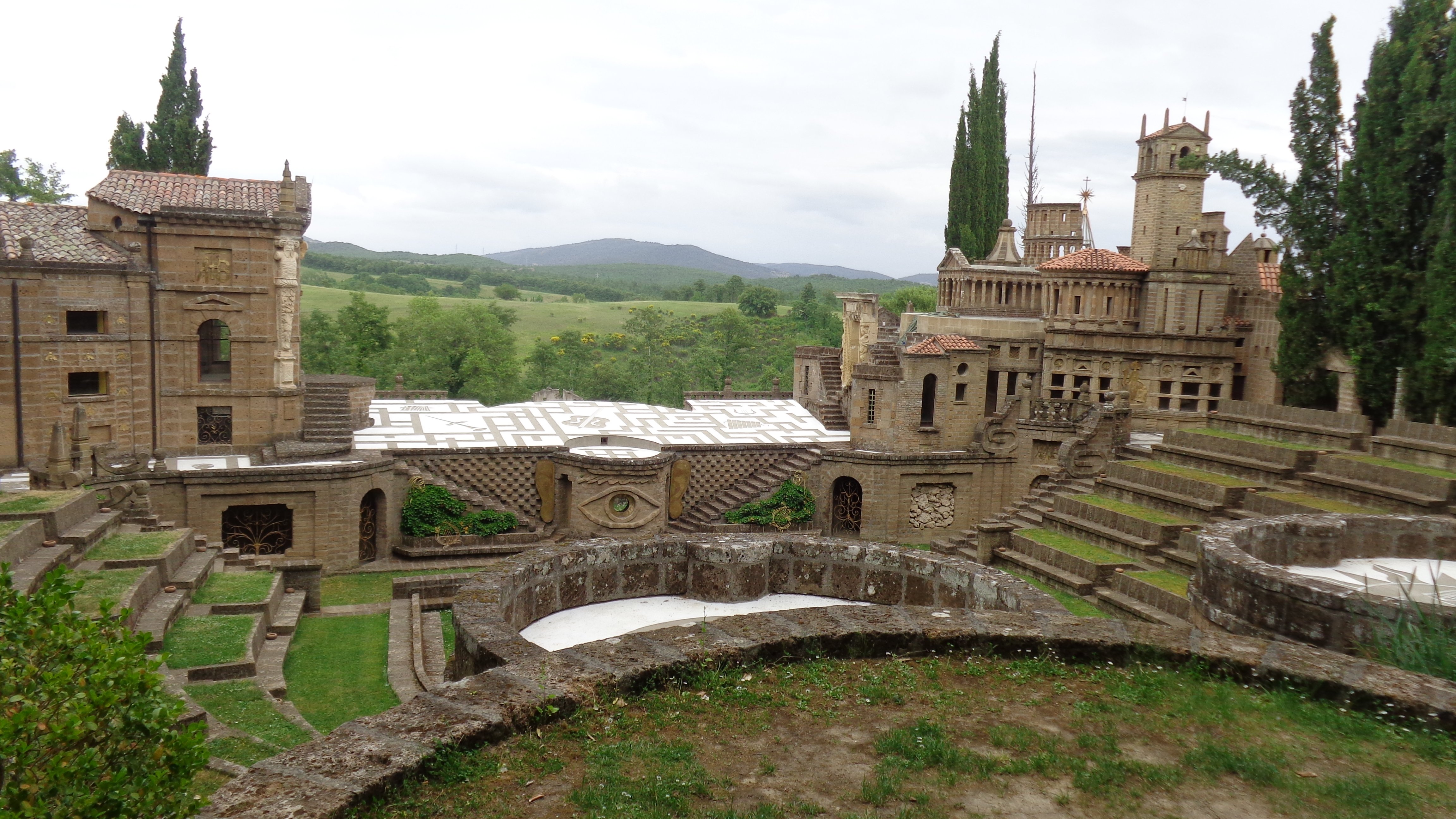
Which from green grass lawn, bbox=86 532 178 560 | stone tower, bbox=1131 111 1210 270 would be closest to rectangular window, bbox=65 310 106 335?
green grass lawn, bbox=86 532 178 560

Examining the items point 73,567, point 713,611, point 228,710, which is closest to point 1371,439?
point 713,611

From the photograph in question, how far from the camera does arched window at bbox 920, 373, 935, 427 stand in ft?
93.7

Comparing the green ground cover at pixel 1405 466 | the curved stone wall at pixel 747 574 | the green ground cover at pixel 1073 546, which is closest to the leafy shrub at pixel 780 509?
the green ground cover at pixel 1073 546

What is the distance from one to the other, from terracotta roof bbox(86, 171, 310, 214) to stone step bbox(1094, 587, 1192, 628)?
67.4 feet

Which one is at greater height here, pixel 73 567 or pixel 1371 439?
pixel 1371 439

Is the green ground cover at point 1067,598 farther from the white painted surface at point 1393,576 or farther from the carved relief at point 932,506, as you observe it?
the carved relief at point 932,506

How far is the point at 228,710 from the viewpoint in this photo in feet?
38.6

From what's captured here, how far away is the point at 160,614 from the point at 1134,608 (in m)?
15.4

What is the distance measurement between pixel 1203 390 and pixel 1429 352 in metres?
8.95

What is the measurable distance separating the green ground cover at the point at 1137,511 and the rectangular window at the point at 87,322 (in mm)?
22324

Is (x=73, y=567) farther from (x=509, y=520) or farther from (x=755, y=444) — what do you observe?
(x=755, y=444)

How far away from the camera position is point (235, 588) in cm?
1683

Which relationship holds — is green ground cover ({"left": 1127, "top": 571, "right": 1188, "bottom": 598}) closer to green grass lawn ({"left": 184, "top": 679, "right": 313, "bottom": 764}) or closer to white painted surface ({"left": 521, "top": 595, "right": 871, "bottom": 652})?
white painted surface ({"left": 521, "top": 595, "right": 871, "bottom": 652})

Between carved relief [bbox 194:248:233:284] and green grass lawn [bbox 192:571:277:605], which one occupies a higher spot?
carved relief [bbox 194:248:233:284]
